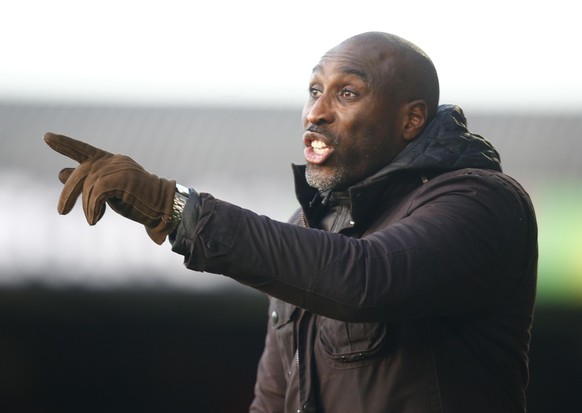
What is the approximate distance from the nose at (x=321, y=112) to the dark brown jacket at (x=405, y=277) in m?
0.20

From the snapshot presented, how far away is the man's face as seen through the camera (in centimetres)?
255

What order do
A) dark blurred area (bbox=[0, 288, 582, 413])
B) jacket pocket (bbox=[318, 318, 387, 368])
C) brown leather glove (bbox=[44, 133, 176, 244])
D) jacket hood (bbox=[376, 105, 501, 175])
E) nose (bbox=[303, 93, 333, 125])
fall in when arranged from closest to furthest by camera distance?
brown leather glove (bbox=[44, 133, 176, 244]), jacket pocket (bbox=[318, 318, 387, 368]), jacket hood (bbox=[376, 105, 501, 175]), nose (bbox=[303, 93, 333, 125]), dark blurred area (bbox=[0, 288, 582, 413])

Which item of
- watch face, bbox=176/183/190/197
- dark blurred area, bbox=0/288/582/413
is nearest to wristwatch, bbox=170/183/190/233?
watch face, bbox=176/183/190/197

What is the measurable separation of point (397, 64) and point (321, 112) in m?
0.24

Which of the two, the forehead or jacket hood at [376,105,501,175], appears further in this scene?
the forehead

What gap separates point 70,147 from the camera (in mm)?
2055

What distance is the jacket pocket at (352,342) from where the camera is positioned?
231cm

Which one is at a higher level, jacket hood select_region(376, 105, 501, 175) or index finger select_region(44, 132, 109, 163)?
index finger select_region(44, 132, 109, 163)

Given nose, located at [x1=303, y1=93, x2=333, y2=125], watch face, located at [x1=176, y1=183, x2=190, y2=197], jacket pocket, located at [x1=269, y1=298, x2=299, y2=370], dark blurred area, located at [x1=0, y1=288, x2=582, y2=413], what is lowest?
dark blurred area, located at [x1=0, y1=288, x2=582, y2=413]

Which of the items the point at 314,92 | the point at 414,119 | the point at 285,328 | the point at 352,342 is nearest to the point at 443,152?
the point at 414,119

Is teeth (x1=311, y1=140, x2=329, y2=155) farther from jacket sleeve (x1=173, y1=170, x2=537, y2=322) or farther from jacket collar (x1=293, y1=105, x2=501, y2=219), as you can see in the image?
jacket sleeve (x1=173, y1=170, x2=537, y2=322)

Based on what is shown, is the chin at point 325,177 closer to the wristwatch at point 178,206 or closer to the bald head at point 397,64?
the bald head at point 397,64

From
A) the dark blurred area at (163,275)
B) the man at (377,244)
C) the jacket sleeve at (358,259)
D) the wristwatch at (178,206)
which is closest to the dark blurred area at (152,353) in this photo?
the dark blurred area at (163,275)

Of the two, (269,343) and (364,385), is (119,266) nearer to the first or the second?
(269,343)
